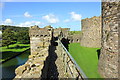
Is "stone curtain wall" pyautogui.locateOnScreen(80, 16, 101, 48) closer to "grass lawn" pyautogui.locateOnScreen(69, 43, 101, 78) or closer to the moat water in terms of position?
"grass lawn" pyautogui.locateOnScreen(69, 43, 101, 78)

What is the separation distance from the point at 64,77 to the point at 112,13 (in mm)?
4298

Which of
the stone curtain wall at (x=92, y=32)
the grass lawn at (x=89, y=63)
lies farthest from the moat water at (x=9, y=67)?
the stone curtain wall at (x=92, y=32)

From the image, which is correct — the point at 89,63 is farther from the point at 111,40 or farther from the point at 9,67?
the point at 9,67

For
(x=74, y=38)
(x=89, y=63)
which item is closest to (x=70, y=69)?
(x=89, y=63)

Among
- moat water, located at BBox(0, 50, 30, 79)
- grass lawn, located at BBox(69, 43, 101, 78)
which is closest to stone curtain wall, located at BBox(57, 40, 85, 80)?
grass lawn, located at BBox(69, 43, 101, 78)

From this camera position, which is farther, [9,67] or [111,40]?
[9,67]

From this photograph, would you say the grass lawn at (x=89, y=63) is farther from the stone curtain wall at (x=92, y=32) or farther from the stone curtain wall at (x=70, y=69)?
the stone curtain wall at (x=92, y=32)

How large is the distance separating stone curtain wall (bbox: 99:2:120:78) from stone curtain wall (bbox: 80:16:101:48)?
16038 mm

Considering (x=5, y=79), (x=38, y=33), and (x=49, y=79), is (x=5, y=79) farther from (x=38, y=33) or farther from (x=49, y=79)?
(x=49, y=79)

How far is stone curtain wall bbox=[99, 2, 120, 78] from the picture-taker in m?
5.97

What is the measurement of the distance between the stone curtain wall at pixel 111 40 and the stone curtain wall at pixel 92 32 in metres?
16.0

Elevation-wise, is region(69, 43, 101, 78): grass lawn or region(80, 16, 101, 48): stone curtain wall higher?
region(80, 16, 101, 48): stone curtain wall

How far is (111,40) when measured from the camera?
20.7 feet

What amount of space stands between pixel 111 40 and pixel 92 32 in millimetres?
17319
